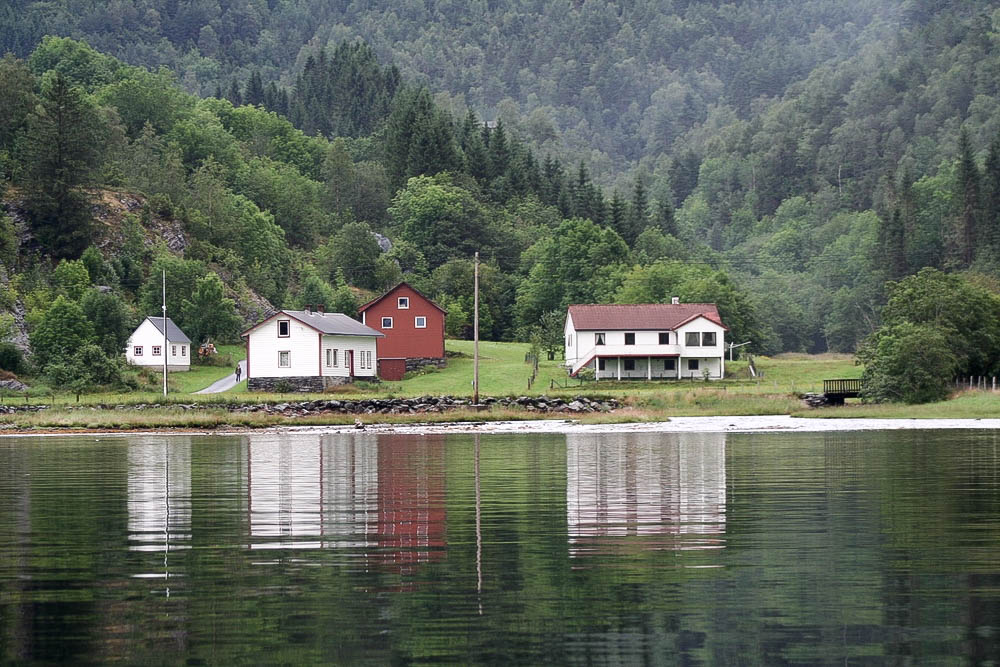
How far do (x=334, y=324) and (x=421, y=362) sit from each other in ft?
31.1

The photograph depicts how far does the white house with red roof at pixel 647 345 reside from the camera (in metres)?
101

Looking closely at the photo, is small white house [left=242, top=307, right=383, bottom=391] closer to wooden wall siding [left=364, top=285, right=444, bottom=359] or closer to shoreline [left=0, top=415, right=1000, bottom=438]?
wooden wall siding [left=364, top=285, right=444, bottom=359]

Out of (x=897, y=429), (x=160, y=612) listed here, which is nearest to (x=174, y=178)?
(x=897, y=429)

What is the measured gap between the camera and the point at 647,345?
101438mm

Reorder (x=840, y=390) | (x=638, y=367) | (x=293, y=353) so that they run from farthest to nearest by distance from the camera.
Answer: (x=638, y=367), (x=293, y=353), (x=840, y=390)

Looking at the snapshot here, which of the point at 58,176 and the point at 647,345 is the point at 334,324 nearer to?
the point at 647,345

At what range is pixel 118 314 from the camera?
103125mm

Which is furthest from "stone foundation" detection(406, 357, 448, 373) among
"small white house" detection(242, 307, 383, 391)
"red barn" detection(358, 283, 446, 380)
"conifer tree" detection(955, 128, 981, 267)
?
"conifer tree" detection(955, 128, 981, 267)

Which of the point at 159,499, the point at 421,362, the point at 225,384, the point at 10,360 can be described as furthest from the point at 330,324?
the point at 159,499

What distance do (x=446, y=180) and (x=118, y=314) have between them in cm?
7335

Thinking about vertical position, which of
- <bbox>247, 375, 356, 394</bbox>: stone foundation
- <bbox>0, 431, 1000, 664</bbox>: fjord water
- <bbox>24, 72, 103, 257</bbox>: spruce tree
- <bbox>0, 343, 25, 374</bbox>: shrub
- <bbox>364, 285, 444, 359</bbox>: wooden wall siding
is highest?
<bbox>24, 72, 103, 257</bbox>: spruce tree

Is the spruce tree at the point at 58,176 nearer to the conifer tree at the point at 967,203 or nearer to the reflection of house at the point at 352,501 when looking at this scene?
the reflection of house at the point at 352,501

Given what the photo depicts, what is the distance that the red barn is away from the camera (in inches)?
4119

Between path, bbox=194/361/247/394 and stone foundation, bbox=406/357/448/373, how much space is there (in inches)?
483
